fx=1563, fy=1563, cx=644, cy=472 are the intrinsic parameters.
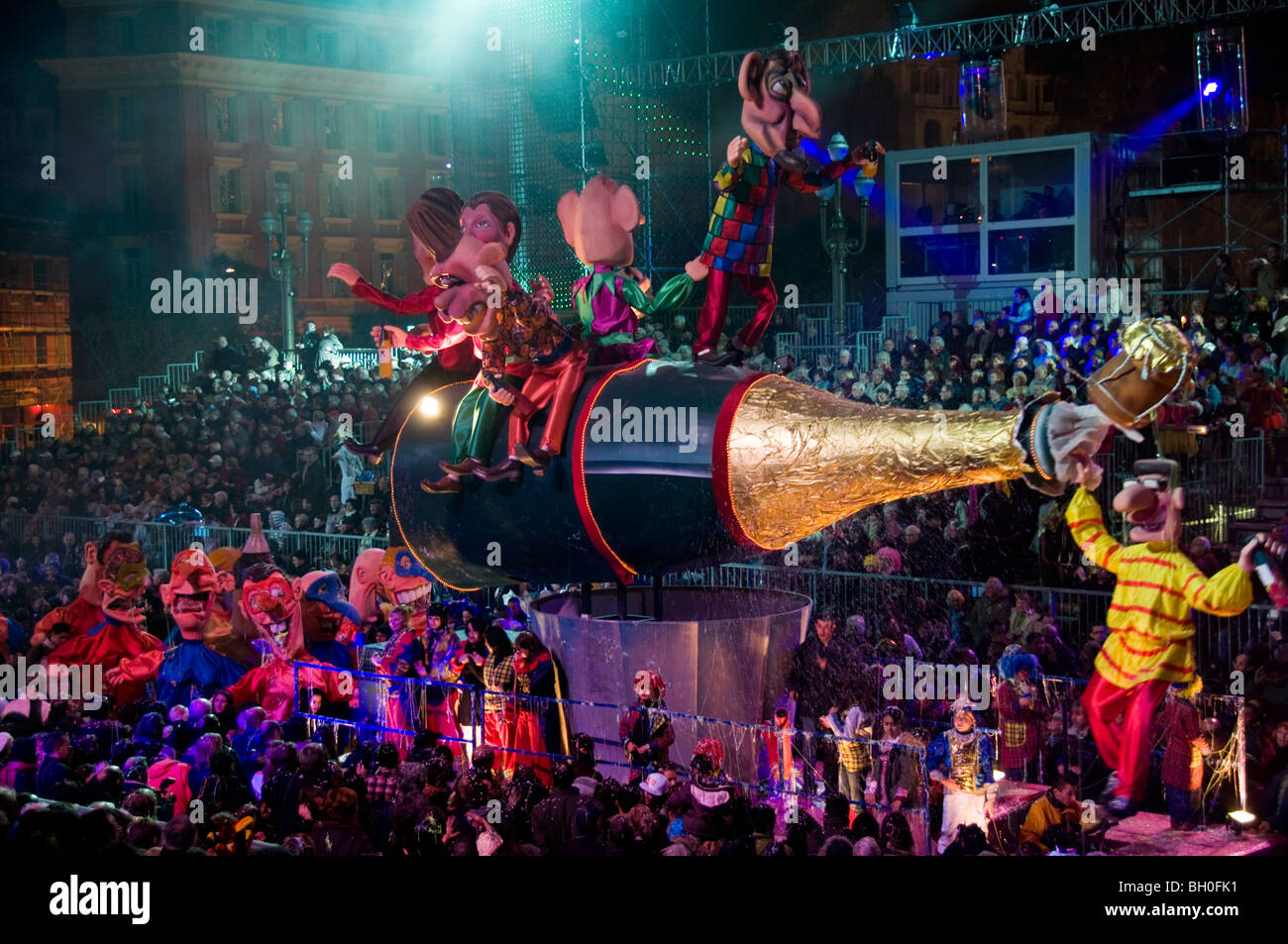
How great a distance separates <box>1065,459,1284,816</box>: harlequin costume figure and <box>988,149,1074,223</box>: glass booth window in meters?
10.8

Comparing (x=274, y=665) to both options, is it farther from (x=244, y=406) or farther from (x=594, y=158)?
(x=594, y=158)

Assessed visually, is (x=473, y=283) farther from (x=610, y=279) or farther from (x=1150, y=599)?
(x=1150, y=599)

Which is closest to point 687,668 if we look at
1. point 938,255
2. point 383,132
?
point 938,255

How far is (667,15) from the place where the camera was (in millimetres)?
18969

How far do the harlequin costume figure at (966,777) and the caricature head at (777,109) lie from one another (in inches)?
109

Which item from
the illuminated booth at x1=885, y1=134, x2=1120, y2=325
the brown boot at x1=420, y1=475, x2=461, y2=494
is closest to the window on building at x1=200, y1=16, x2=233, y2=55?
the illuminated booth at x1=885, y1=134, x2=1120, y2=325

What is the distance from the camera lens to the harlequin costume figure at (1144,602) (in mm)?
6273

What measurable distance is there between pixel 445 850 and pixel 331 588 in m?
3.74

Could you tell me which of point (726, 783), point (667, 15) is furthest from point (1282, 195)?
point (726, 783)

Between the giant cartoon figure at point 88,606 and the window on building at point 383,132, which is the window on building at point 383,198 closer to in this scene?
the window on building at point 383,132

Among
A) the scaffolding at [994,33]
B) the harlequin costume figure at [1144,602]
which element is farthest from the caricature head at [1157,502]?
the scaffolding at [994,33]

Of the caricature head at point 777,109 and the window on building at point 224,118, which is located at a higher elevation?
the window on building at point 224,118

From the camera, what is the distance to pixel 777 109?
24.3 feet

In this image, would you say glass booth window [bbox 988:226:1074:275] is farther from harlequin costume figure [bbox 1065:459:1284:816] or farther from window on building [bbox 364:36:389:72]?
window on building [bbox 364:36:389:72]
